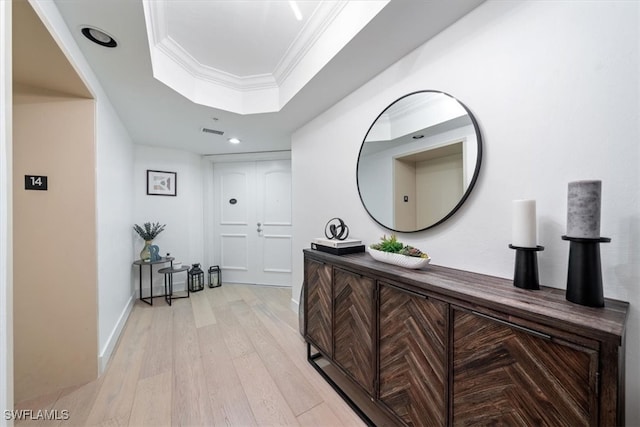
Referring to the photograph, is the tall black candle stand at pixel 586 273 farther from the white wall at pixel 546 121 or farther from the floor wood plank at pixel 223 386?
the floor wood plank at pixel 223 386

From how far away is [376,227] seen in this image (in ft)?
5.97

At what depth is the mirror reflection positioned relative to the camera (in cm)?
126

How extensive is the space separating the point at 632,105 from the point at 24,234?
3.13m

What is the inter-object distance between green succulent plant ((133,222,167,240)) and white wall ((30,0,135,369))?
34cm

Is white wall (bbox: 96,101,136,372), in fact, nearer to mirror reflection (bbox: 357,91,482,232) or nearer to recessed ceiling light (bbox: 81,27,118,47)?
recessed ceiling light (bbox: 81,27,118,47)

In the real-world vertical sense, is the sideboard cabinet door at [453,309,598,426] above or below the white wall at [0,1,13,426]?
below

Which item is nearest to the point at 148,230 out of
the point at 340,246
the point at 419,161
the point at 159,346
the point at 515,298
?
the point at 159,346

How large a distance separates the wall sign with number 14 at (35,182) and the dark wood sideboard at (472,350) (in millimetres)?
2053

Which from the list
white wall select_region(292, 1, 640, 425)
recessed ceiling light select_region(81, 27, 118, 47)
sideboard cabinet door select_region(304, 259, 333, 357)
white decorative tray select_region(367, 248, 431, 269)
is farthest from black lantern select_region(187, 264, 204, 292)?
white wall select_region(292, 1, 640, 425)

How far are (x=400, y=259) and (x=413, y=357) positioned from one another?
1.53ft

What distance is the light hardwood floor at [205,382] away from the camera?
1.44 metres

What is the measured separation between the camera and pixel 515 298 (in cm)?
84

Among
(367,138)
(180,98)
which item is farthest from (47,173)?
(367,138)

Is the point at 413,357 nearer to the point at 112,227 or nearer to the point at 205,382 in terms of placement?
the point at 205,382
